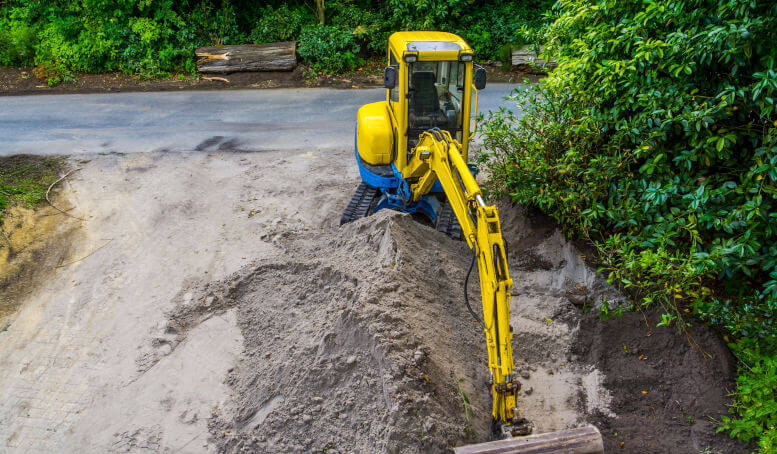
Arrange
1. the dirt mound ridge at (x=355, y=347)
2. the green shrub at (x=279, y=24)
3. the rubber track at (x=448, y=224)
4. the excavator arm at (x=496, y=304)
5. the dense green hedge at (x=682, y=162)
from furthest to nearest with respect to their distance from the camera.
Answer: the green shrub at (x=279, y=24) < the rubber track at (x=448, y=224) < the dense green hedge at (x=682, y=162) < the dirt mound ridge at (x=355, y=347) < the excavator arm at (x=496, y=304)

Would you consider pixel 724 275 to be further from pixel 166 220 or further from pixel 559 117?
pixel 166 220

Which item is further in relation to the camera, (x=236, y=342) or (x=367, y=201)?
(x=367, y=201)

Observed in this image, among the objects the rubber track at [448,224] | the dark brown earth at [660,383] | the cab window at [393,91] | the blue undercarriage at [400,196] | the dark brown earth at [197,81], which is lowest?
the dark brown earth at [660,383]

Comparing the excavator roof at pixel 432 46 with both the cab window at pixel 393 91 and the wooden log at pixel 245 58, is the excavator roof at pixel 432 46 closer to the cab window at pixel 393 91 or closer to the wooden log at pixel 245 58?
the cab window at pixel 393 91

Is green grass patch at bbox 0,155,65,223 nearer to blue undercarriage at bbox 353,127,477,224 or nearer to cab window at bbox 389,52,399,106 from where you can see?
blue undercarriage at bbox 353,127,477,224

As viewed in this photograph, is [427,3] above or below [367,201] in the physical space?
above

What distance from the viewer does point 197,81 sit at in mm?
14547

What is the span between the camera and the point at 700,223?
5.31 m

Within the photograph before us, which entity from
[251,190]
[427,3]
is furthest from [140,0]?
[251,190]

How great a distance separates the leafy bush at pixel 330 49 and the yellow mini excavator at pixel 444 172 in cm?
754

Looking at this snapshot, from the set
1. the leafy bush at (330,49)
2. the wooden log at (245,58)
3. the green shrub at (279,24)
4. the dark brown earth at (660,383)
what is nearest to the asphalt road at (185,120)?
the wooden log at (245,58)

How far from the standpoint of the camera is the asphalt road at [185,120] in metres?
11.0

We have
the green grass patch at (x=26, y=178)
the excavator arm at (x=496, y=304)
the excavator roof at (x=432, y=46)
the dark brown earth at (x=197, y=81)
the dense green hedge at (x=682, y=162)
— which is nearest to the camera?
the excavator arm at (x=496, y=304)

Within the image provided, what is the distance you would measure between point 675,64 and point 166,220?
7.49 metres
